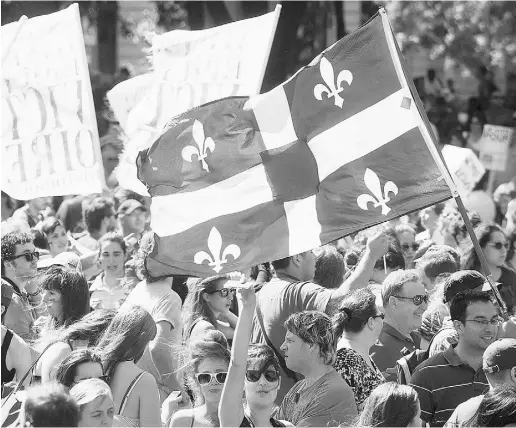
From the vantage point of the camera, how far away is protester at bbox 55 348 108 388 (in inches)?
181

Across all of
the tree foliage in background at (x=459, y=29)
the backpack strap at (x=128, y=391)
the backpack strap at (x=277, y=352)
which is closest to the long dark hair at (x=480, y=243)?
the backpack strap at (x=277, y=352)

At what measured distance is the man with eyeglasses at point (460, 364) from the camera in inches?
201

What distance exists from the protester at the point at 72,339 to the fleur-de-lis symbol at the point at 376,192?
1308mm

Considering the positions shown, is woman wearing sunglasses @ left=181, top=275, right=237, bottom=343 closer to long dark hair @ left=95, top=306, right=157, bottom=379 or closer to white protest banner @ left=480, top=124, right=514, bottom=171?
long dark hair @ left=95, top=306, right=157, bottom=379

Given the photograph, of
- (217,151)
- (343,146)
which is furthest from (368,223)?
(217,151)

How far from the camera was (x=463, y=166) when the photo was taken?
11211 mm

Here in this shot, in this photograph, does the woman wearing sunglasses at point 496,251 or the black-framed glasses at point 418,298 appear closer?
the black-framed glasses at point 418,298

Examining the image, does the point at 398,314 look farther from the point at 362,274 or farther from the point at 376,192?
the point at 376,192

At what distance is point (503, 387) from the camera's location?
4270 mm

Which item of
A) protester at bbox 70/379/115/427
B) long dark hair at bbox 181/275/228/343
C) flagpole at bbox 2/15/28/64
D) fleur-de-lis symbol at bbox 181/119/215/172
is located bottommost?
long dark hair at bbox 181/275/228/343

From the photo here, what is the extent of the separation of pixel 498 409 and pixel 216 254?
177 centimetres

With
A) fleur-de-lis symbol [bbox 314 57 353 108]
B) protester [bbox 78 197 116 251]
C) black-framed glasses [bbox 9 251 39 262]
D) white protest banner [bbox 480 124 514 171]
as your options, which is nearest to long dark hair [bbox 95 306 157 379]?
fleur-de-lis symbol [bbox 314 57 353 108]

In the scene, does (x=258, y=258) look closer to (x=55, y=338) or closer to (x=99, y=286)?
A: (x=55, y=338)

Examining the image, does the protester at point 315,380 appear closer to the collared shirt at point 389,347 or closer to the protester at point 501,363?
A: the protester at point 501,363
